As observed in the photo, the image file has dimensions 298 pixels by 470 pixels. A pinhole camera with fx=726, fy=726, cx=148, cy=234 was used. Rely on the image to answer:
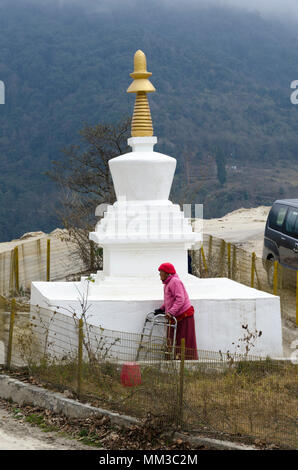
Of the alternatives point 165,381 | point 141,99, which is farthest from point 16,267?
point 165,381

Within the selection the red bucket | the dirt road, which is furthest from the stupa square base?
the dirt road

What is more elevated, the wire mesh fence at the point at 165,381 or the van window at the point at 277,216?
the van window at the point at 277,216

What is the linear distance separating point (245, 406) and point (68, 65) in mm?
108025

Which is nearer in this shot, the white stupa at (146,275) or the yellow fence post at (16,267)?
the white stupa at (146,275)

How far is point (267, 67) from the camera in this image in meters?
121

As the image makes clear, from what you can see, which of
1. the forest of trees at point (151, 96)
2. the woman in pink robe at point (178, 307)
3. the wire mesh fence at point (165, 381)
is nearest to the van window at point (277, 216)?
the woman in pink robe at point (178, 307)

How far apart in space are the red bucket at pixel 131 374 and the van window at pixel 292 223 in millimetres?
6725

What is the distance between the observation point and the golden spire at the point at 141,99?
10.7 m

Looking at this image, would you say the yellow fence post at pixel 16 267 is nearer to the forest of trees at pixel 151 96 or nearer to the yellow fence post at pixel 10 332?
the yellow fence post at pixel 10 332

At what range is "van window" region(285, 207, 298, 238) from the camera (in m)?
13.5

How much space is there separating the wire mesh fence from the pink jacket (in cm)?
37
